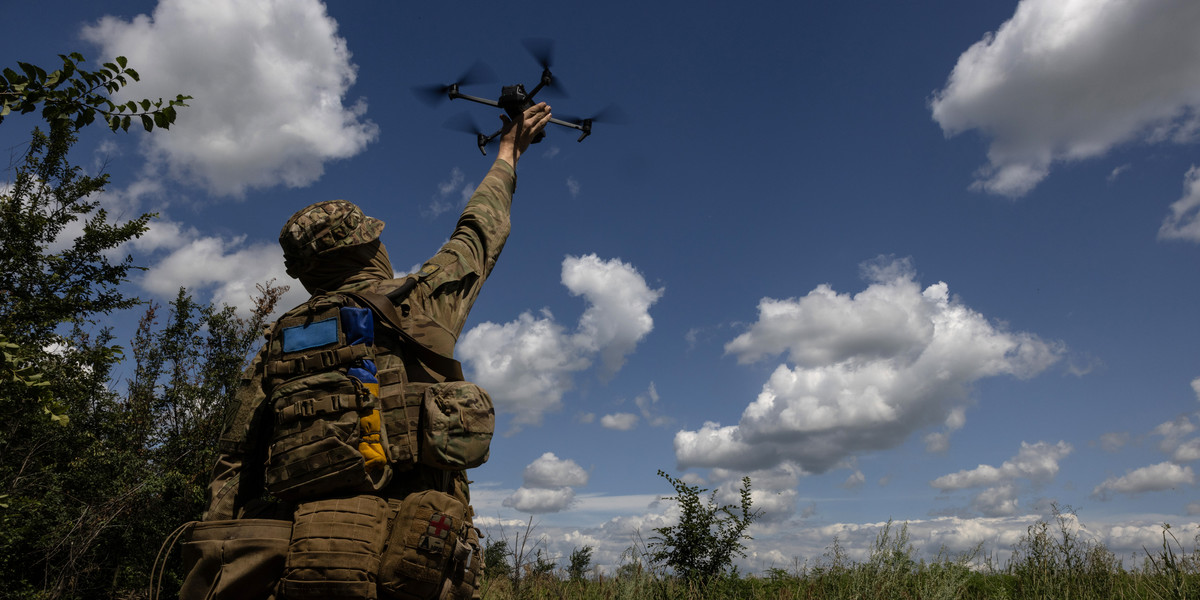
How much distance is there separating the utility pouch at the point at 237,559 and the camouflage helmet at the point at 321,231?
1.55m

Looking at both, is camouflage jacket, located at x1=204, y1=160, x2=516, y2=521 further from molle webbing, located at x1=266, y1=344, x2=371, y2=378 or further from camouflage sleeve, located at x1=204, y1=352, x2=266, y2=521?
molle webbing, located at x1=266, y1=344, x2=371, y2=378

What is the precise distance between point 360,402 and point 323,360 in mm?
323

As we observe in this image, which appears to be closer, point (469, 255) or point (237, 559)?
point (237, 559)

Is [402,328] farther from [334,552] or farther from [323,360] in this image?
[334,552]

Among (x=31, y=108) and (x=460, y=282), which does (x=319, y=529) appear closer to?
(x=460, y=282)

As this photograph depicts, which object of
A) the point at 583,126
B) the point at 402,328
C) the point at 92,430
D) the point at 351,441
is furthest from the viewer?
the point at 92,430

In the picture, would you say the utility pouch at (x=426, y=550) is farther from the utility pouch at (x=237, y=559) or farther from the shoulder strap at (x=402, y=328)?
the shoulder strap at (x=402, y=328)

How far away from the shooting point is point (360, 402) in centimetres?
350

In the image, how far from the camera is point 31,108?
5.03 m

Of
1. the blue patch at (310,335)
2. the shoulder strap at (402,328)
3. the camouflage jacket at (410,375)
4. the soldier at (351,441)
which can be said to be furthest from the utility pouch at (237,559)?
the shoulder strap at (402,328)

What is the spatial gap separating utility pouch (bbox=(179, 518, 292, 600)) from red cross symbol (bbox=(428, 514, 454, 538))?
695mm

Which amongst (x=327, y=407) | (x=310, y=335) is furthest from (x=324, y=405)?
(x=310, y=335)

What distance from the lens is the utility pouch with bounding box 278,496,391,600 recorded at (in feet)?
10.3

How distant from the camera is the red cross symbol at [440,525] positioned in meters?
3.29
